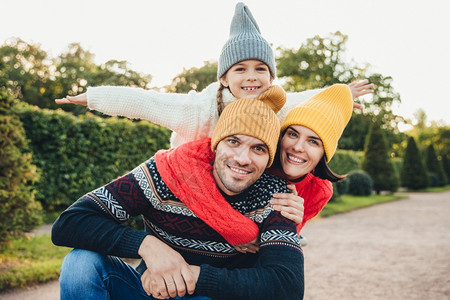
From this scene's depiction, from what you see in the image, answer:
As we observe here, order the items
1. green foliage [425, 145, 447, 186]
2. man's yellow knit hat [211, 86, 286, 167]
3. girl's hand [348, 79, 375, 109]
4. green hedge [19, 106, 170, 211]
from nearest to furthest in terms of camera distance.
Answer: man's yellow knit hat [211, 86, 286, 167], girl's hand [348, 79, 375, 109], green hedge [19, 106, 170, 211], green foliage [425, 145, 447, 186]

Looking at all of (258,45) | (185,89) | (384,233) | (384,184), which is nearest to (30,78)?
(185,89)

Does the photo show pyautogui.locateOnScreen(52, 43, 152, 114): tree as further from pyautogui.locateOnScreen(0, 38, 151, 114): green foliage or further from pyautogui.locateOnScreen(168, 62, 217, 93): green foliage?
pyautogui.locateOnScreen(168, 62, 217, 93): green foliage

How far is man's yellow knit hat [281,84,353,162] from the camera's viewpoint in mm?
2500

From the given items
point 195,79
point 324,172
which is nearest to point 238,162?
point 324,172

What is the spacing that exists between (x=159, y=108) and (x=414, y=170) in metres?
25.3

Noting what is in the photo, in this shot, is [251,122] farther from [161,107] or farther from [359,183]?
[359,183]

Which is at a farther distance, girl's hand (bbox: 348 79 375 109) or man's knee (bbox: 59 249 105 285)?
girl's hand (bbox: 348 79 375 109)

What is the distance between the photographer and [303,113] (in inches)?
99.8

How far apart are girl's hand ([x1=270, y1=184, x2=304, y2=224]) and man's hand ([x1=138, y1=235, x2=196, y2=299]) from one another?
0.59 meters

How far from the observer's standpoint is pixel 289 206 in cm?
201

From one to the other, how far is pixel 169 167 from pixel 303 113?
105 centimetres

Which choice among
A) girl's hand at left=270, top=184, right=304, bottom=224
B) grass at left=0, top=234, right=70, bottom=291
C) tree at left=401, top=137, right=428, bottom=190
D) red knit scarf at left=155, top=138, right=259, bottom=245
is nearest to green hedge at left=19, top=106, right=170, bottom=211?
grass at left=0, top=234, right=70, bottom=291

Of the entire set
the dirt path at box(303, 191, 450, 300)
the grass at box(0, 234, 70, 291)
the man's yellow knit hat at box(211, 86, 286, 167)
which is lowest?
the dirt path at box(303, 191, 450, 300)

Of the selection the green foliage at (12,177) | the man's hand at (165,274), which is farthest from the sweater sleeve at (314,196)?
the green foliage at (12,177)
